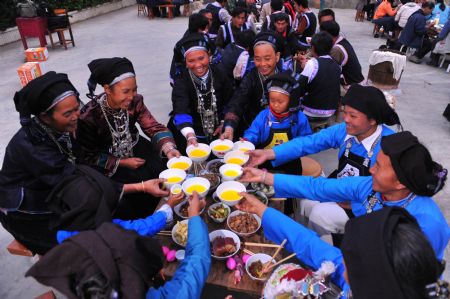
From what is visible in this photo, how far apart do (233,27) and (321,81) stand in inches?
107

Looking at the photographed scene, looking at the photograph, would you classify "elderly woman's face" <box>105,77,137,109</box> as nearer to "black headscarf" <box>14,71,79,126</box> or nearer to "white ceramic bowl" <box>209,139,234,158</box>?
"black headscarf" <box>14,71,79,126</box>

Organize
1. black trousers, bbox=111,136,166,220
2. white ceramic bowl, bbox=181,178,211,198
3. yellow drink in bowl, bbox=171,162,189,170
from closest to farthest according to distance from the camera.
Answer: white ceramic bowl, bbox=181,178,211,198, yellow drink in bowl, bbox=171,162,189,170, black trousers, bbox=111,136,166,220

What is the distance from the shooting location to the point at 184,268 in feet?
5.76

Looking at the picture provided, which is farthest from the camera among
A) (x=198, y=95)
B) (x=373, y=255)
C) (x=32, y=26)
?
(x=32, y=26)

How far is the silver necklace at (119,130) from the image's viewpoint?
307 centimetres

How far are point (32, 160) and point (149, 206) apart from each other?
1.25m

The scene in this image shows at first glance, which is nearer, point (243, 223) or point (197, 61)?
point (243, 223)

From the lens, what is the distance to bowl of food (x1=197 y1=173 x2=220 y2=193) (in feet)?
8.48

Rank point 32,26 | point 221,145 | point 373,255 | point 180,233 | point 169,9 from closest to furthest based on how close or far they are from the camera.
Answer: point 373,255 < point 180,233 < point 221,145 < point 32,26 < point 169,9

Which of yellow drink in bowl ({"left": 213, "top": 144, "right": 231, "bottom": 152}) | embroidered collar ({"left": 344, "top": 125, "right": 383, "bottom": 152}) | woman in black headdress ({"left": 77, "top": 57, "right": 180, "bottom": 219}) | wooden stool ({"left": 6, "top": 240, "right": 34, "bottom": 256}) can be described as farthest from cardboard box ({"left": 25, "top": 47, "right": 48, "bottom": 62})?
embroidered collar ({"left": 344, "top": 125, "right": 383, "bottom": 152})

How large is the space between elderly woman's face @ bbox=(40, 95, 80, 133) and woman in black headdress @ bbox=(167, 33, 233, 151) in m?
1.13

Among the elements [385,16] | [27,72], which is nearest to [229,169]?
[27,72]

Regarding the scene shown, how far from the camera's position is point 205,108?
373cm

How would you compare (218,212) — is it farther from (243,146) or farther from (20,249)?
(20,249)
